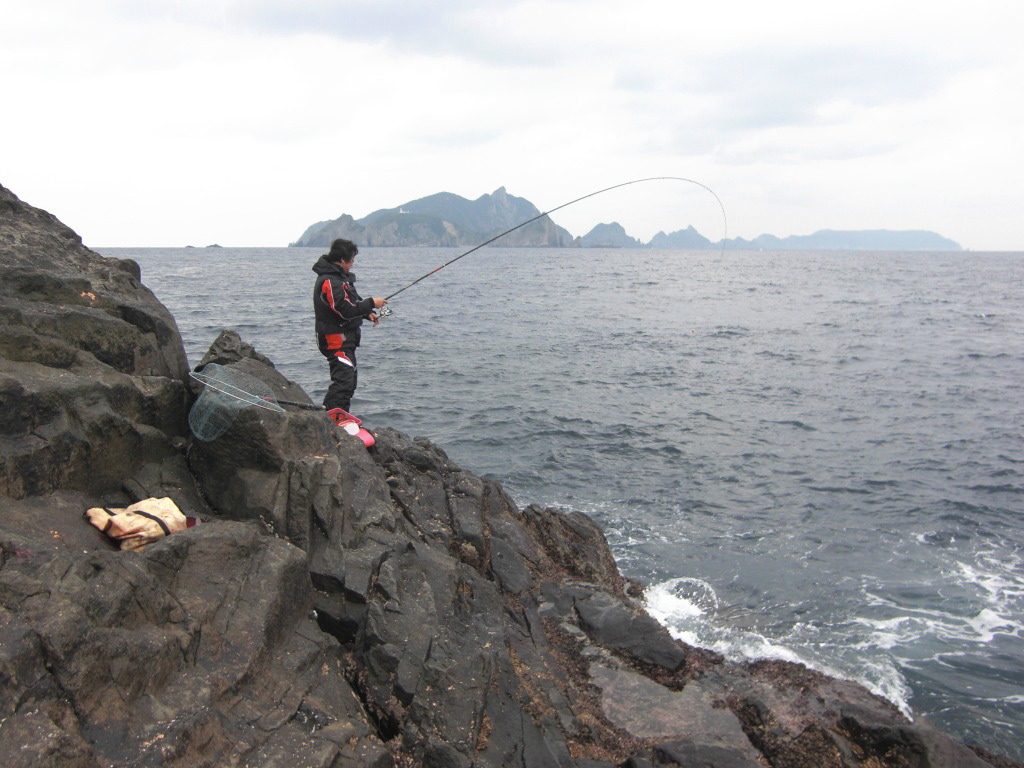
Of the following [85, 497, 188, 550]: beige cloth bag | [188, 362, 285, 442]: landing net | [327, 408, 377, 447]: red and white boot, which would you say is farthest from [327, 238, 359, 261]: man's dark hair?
[85, 497, 188, 550]: beige cloth bag

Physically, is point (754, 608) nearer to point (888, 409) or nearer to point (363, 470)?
point (363, 470)

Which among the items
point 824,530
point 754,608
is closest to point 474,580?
point 754,608

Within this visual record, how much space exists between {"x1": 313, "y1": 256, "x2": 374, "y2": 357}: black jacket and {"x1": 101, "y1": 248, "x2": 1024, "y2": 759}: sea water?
246 inches

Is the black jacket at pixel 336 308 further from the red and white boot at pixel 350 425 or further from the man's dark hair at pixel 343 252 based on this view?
the red and white boot at pixel 350 425

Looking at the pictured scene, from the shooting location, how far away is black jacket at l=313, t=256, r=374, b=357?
30.2 feet

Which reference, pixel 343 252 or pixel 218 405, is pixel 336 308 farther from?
pixel 218 405

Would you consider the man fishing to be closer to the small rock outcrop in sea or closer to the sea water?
the small rock outcrop in sea

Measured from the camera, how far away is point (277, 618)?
212 inches

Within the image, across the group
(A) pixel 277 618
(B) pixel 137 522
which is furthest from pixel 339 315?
(A) pixel 277 618

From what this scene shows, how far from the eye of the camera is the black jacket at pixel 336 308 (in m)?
9.20

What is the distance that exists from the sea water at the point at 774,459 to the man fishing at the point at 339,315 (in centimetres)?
587

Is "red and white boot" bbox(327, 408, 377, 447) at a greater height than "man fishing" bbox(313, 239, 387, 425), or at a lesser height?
lesser

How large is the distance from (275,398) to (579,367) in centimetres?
2104

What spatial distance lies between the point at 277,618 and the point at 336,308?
188 inches
